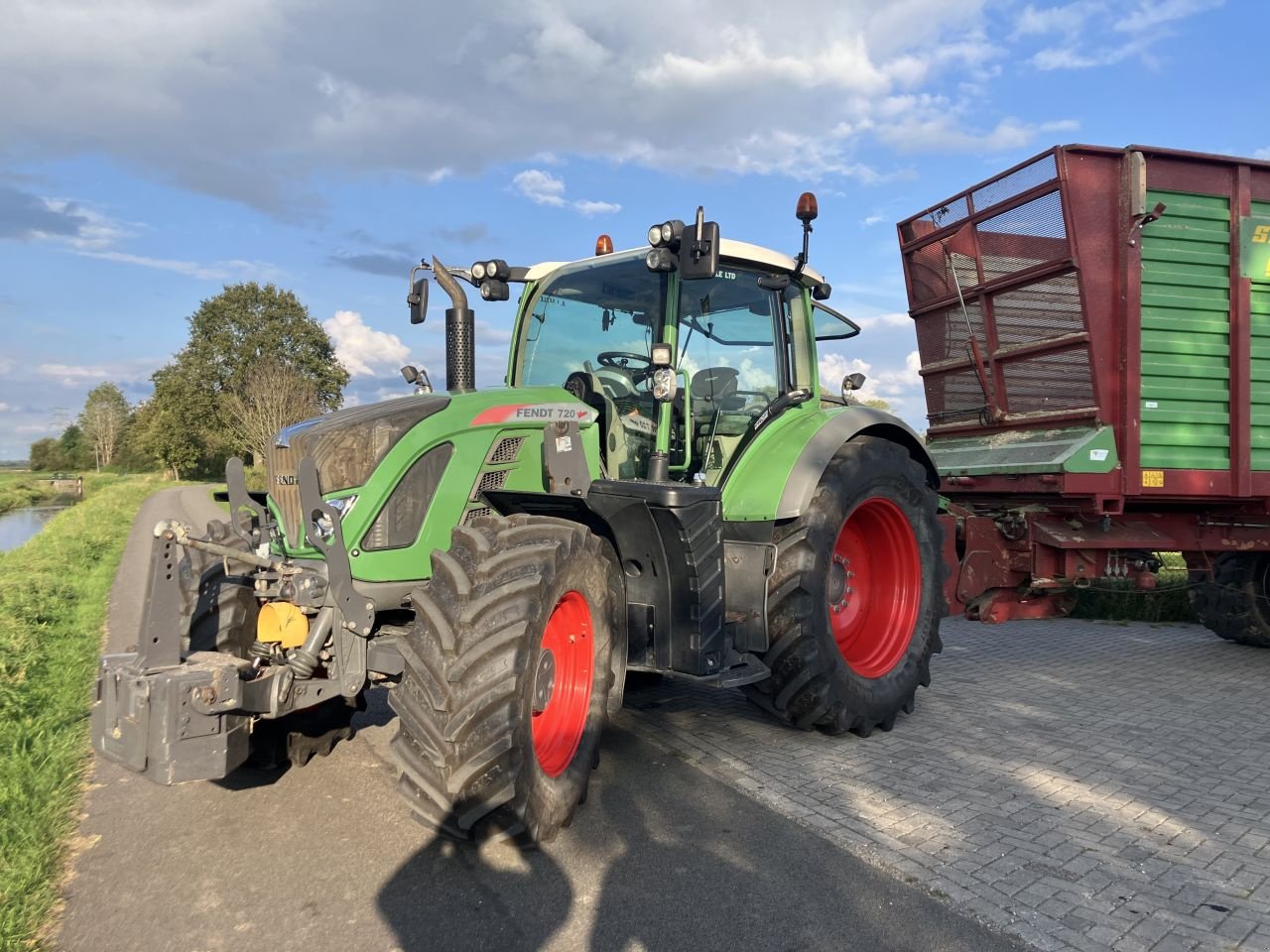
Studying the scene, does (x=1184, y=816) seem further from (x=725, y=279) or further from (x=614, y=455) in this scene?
(x=725, y=279)

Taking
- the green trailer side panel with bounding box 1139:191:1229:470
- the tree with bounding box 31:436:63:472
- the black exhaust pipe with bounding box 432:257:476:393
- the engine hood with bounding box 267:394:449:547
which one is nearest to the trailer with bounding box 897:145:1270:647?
the green trailer side panel with bounding box 1139:191:1229:470

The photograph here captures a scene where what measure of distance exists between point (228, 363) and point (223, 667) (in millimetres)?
44838

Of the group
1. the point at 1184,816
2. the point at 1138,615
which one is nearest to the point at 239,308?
the point at 1138,615

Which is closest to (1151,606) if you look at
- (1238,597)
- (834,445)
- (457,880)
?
(1238,597)

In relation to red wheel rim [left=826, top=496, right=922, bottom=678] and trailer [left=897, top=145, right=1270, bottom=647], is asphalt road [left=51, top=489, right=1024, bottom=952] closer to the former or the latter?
red wheel rim [left=826, top=496, right=922, bottom=678]

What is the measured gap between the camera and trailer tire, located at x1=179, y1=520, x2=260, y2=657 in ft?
11.4

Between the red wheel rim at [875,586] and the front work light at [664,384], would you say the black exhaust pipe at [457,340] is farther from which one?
the red wheel rim at [875,586]

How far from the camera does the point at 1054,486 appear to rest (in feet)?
18.4

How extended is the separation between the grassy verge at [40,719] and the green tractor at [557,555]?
0.63 m

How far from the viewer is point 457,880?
3.12 meters

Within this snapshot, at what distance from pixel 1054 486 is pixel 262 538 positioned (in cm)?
470

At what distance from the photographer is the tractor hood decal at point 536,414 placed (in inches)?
151

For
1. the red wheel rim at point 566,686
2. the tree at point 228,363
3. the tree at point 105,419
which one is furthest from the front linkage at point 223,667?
the tree at point 105,419

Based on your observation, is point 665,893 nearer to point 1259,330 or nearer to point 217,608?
point 217,608
